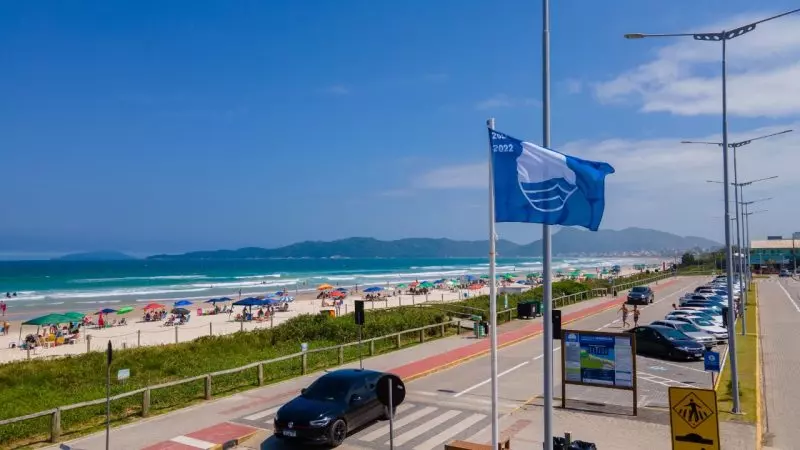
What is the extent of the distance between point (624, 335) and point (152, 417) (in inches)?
497

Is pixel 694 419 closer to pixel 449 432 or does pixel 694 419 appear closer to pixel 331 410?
pixel 449 432

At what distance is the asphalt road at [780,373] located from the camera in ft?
45.3

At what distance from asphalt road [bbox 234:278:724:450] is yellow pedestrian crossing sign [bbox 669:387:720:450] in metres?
5.16

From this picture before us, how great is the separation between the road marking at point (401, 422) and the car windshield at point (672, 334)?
523 inches

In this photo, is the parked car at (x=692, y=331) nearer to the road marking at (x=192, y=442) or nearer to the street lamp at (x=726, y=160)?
the street lamp at (x=726, y=160)

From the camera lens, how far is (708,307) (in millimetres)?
37125

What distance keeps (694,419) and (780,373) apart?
14.7 m

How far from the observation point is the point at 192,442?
12.7 meters

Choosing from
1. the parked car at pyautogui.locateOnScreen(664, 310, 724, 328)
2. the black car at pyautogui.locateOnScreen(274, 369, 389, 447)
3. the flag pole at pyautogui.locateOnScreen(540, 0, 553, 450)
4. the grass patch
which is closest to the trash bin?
the parked car at pyautogui.locateOnScreen(664, 310, 724, 328)

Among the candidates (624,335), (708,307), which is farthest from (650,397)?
(708,307)

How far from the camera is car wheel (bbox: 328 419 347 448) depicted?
40.9 ft

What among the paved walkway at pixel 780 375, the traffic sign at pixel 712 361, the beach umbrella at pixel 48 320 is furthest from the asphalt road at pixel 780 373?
the beach umbrella at pixel 48 320

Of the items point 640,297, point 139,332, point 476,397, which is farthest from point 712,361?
point 640,297

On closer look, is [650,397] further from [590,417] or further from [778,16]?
[778,16]
